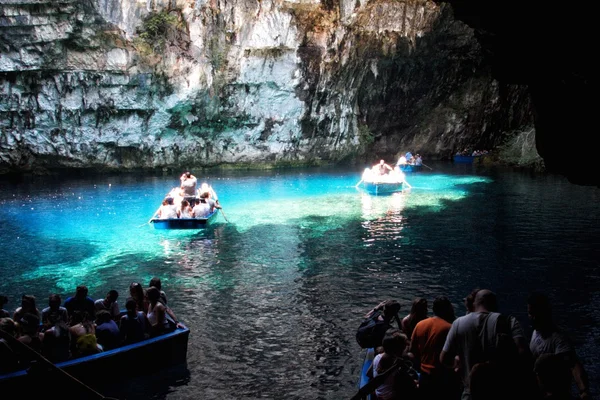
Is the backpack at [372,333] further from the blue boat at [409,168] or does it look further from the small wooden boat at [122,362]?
the blue boat at [409,168]

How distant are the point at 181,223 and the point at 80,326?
12.0m

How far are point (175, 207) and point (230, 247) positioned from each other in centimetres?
398

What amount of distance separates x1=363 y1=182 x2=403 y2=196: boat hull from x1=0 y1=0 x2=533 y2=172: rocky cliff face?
59.2 feet

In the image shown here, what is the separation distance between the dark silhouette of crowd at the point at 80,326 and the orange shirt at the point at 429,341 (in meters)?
4.33

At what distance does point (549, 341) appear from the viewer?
5.07 m

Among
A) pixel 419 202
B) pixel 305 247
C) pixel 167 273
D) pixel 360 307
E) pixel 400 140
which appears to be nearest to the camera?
pixel 360 307

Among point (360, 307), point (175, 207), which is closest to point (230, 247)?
point (175, 207)

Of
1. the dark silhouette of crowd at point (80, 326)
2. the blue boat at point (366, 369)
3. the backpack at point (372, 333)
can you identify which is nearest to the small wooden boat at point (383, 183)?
the dark silhouette of crowd at point (80, 326)

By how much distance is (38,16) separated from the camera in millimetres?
36500

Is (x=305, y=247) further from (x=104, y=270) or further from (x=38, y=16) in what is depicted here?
(x=38, y=16)

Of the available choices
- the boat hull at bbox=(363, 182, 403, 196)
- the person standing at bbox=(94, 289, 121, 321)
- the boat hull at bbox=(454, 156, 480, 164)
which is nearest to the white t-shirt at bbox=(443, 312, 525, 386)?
the person standing at bbox=(94, 289, 121, 321)

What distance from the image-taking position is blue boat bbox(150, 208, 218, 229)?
1970 cm

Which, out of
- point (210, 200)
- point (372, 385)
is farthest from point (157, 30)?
point (372, 385)

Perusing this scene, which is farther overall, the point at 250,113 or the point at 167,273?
the point at 250,113
